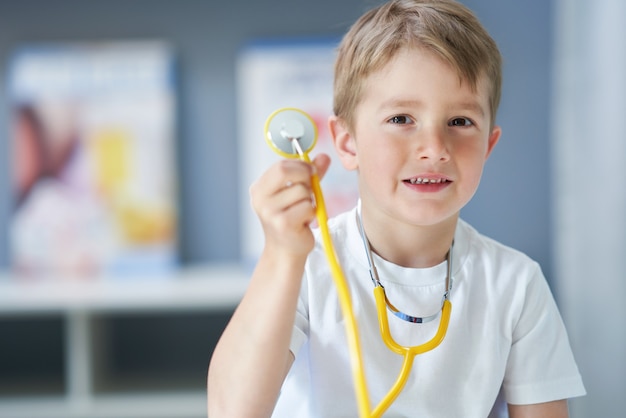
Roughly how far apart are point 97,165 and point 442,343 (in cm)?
195

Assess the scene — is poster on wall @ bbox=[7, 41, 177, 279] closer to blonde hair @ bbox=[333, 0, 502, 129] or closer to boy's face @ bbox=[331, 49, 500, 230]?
blonde hair @ bbox=[333, 0, 502, 129]

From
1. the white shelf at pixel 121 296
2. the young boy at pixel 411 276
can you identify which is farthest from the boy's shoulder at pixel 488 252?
the white shelf at pixel 121 296

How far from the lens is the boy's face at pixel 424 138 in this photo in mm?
818

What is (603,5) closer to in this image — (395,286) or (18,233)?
(395,286)

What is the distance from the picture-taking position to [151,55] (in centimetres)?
262

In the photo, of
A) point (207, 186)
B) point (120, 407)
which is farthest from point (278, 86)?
point (120, 407)

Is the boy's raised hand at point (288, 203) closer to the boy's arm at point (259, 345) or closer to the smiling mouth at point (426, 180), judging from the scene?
the boy's arm at point (259, 345)

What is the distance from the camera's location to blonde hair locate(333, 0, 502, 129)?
844 millimetres

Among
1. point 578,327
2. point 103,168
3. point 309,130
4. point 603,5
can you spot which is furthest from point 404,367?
point 103,168

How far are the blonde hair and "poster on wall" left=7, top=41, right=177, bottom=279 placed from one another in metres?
1.73

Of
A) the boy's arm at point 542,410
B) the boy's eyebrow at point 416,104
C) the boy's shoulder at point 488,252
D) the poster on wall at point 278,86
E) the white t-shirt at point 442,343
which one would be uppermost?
the poster on wall at point 278,86

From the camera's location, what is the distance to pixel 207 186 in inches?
106

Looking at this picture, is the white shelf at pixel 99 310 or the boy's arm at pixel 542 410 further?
the white shelf at pixel 99 310

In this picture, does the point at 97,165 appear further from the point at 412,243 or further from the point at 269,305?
the point at 269,305
